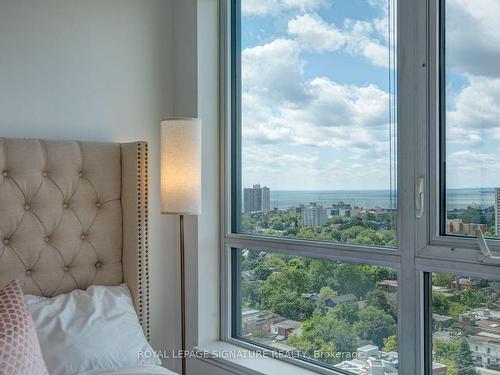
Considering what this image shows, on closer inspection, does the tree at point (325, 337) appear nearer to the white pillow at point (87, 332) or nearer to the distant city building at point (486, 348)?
the distant city building at point (486, 348)

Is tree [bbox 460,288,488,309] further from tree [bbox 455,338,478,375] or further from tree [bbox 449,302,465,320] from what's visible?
tree [bbox 455,338,478,375]

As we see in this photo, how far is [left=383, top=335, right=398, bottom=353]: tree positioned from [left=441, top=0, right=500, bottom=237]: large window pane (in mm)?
460

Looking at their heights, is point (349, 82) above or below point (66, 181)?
above

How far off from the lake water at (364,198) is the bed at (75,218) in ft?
2.09

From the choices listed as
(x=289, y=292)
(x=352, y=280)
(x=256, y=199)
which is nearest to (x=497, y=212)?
(x=352, y=280)

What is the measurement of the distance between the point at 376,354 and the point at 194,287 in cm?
97

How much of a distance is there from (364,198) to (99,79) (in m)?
A: 1.33

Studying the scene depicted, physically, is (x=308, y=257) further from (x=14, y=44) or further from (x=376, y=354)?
(x=14, y=44)

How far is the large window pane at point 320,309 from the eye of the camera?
192 centimetres

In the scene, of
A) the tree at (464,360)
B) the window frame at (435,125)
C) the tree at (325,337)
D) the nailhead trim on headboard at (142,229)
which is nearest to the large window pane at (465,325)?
the tree at (464,360)

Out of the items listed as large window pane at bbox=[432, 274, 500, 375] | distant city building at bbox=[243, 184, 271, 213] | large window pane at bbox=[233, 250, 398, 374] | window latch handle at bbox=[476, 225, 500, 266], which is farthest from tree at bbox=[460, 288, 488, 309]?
distant city building at bbox=[243, 184, 271, 213]

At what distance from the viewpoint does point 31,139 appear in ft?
6.74

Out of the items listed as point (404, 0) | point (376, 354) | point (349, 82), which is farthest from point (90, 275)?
point (404, 0)

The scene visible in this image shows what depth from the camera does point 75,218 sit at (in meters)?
2.14
